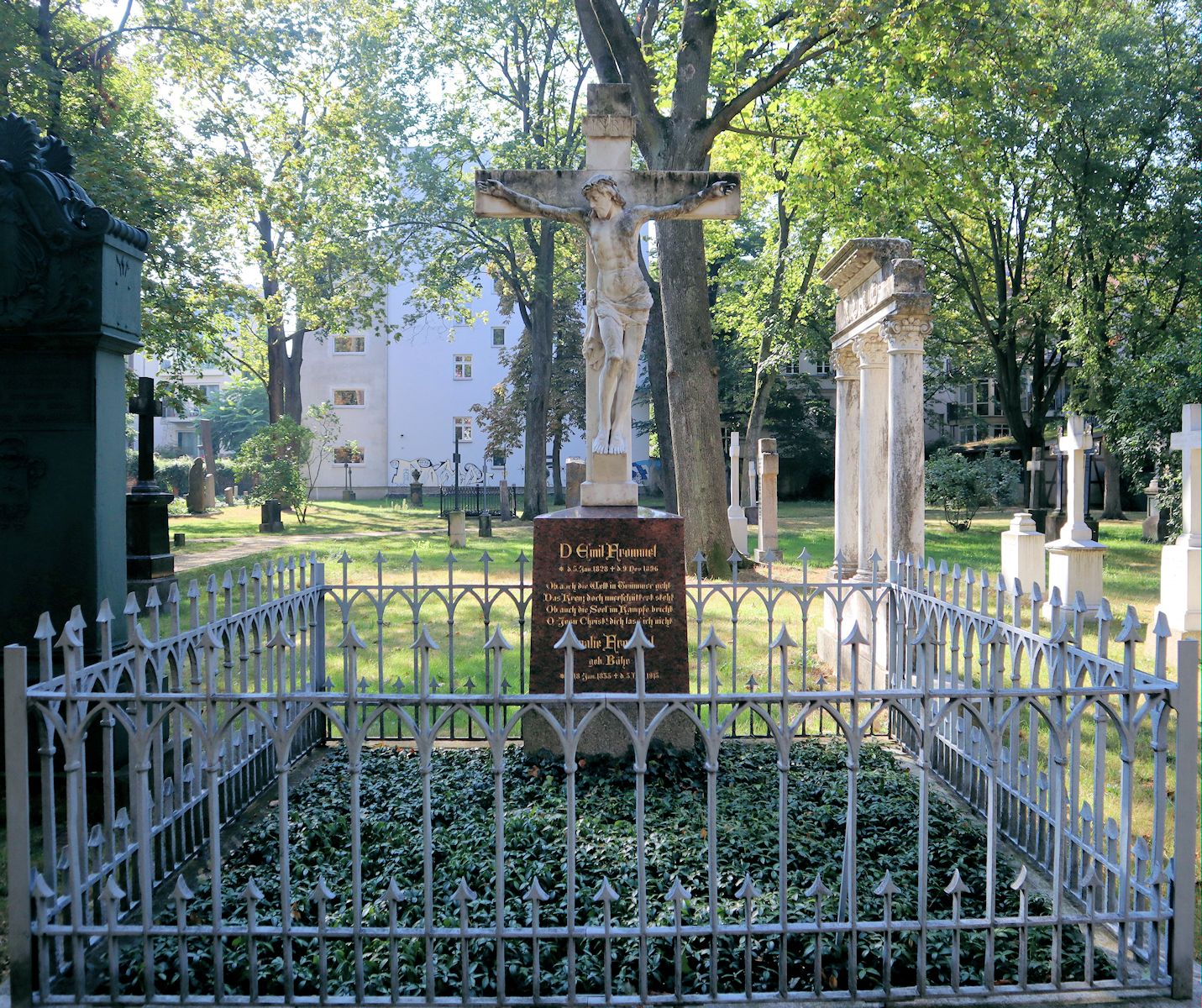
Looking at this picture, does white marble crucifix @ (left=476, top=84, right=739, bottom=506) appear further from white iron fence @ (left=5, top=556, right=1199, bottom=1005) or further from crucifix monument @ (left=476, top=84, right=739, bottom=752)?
white iron fence @ (left=5, top=556, right=1199, bottom=1005)

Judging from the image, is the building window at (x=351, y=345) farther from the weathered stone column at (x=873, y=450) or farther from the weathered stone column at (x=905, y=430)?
the weathered stone column at (x=905, y=430)

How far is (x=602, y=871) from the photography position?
12.9 ft

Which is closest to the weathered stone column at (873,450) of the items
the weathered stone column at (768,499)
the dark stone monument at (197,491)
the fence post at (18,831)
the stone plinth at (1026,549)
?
the stone plinth at (1026,549)

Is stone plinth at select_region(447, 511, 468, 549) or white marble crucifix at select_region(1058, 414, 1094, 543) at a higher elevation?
white marble crucifix at select_region(1058, 414, 1094, 543)

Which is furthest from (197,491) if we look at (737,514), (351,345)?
(737,514)

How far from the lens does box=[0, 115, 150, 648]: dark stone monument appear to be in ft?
15.6

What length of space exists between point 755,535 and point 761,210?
9876 mm

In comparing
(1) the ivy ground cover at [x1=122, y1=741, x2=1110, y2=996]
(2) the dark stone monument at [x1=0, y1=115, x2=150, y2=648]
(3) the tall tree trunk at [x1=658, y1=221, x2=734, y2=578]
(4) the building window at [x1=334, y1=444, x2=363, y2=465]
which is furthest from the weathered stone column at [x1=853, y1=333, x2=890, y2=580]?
(4) the building window at [x1=334, y1=444, x2=363, y2=465]

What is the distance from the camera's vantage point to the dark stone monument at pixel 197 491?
29984 millimetres

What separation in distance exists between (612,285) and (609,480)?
1304 mm

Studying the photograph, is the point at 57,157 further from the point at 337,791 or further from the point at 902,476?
the point at 902,476

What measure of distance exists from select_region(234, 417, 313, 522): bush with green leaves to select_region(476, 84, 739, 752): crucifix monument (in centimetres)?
2073

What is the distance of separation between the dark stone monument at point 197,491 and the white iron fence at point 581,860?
2691 centimetres

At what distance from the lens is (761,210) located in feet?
86.6
